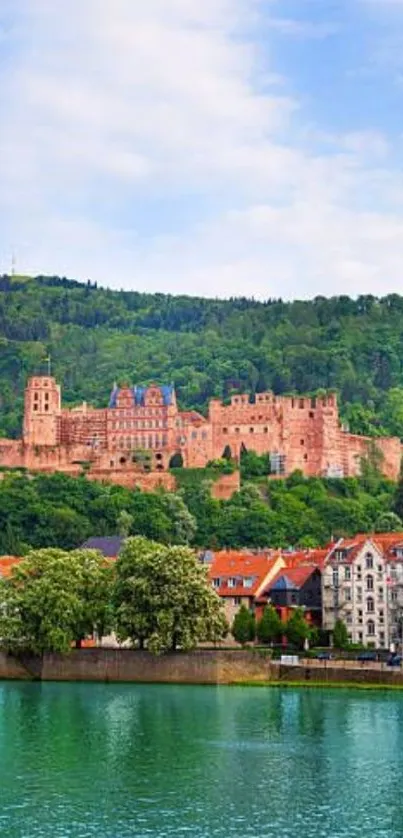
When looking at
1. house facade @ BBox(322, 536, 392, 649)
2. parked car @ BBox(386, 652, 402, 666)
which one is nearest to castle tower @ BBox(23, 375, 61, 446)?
house facade @ BBox(322, 536, 392, 649)

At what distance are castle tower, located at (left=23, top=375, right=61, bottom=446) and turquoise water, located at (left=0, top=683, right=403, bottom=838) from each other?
109096mm

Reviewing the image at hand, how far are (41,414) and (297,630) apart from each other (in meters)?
103

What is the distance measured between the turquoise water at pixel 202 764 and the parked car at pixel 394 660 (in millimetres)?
6819

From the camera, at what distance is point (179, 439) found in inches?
7170

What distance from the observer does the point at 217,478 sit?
16825 cm

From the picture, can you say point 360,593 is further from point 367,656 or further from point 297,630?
point 367,656

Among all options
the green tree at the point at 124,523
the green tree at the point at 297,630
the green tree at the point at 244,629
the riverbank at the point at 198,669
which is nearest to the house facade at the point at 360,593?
the green tree at the point at 297,630

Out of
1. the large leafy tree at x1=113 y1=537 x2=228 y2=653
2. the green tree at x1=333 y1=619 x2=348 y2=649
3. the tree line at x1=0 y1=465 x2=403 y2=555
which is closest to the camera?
the large leafy tree at x1=113 y1=537 x2=228 y2=653

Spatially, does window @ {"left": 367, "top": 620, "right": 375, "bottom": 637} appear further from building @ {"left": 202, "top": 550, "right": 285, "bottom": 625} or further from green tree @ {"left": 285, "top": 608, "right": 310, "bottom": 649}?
building @ {"left": 202, "top": 550, "right": 285, "bottom": 625}

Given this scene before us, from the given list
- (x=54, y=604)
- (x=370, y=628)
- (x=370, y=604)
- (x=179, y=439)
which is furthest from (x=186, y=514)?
(x=54, y=604)

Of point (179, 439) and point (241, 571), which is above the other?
point (179, 439)

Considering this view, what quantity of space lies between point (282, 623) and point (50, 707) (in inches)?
949

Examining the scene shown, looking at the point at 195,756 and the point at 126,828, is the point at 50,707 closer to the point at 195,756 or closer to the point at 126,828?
the point at 195,756

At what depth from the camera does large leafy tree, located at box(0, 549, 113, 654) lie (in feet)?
280
